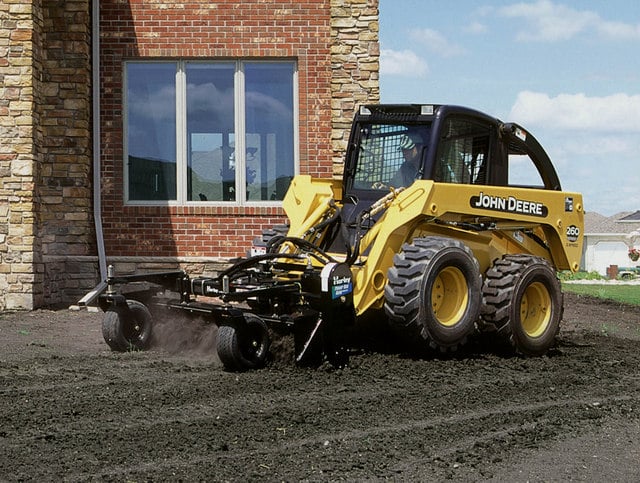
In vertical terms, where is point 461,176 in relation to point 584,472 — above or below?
above

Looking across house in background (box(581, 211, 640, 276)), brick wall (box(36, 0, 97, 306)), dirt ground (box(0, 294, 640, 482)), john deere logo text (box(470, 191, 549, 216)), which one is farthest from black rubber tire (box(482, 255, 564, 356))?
house in background (box(581, 211, 640, 276))

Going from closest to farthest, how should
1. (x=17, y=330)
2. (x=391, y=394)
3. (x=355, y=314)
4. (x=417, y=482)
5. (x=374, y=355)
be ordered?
(x=417, y=482), (x=391, y=394), (x=355, y=314), (x=374, y=355), (x=17, y=330)

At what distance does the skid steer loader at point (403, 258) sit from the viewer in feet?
24.6

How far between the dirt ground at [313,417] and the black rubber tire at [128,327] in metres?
0.15

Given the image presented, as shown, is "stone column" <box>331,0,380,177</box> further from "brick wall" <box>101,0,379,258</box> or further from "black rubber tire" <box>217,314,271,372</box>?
"black rubber tire" <box>217,314,271,372</box>

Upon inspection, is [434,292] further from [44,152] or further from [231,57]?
[44,152]

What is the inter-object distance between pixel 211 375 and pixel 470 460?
2648 millimetres

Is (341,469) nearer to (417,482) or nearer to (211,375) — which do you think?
(417,482)

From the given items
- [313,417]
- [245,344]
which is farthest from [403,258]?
[313,417]

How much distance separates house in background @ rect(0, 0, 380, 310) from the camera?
41.6 feet

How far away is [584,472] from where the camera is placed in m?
4.82

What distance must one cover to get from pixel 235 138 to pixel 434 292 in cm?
568

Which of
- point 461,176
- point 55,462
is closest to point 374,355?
point 461,176

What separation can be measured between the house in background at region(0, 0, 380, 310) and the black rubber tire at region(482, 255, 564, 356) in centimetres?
459
